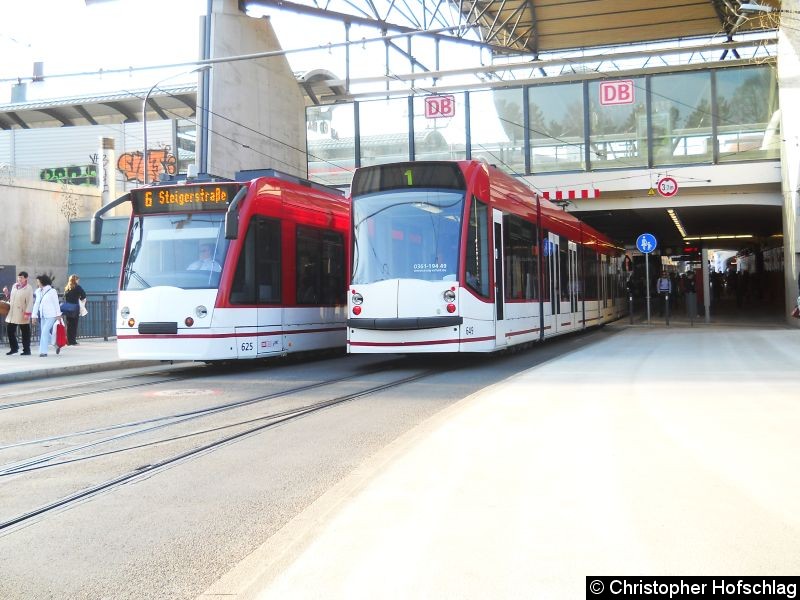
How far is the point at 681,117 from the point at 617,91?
2397mm

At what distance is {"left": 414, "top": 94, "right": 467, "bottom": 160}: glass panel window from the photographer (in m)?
32.4

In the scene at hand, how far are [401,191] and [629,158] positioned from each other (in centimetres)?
1765

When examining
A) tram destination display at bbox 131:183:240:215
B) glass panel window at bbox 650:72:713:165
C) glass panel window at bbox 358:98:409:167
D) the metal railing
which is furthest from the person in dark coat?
glass panel window at bbox 650:72:713:165

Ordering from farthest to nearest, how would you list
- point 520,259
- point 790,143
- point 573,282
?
point 790,143, point 573,282, point 520,259

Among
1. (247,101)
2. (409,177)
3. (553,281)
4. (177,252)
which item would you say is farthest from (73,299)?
(553,281)

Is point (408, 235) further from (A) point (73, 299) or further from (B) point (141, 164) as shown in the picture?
(B) point (141, 164)

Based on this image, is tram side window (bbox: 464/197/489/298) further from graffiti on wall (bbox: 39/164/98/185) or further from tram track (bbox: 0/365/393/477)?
graffiti on wall (bbox: 39/164/98/185)

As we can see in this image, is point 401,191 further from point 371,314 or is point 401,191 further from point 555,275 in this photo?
point 555,275

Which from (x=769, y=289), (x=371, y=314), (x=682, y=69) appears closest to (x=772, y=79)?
(x=682, y=69)

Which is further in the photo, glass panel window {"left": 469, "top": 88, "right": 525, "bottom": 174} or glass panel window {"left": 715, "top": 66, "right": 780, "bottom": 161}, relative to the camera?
glass panel window {"left": 469, "top": 88, "right": 525, "bottom": 174}

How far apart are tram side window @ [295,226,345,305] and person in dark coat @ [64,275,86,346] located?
7418mm

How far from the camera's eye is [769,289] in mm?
44469

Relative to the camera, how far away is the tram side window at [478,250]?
14453mm

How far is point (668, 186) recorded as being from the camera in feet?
94.1
